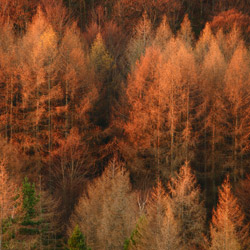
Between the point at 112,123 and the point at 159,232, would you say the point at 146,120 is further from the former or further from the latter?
the point at 159,232

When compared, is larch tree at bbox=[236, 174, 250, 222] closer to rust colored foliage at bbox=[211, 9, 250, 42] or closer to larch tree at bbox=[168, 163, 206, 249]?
larch tree at bbox=[168, 163, 206, 249]

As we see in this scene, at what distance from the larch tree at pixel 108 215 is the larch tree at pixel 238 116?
43.4 feet

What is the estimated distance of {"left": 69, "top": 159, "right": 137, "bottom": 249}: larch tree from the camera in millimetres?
25312

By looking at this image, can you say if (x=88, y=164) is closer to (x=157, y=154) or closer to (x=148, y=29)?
(x=157, y=154)

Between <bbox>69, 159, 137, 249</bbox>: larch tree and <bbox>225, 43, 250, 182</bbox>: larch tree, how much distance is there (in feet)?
43.4

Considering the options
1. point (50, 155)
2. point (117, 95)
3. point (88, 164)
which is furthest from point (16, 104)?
point (117, 95)

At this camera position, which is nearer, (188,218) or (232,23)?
(188,218)

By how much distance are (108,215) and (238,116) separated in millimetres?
17843

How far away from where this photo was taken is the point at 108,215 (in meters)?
25.4

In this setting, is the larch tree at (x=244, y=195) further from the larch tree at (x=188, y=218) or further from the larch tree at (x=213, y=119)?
the larch tree at (x=188, y=218)

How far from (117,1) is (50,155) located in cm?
2982

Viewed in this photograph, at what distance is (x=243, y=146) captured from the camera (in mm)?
39031

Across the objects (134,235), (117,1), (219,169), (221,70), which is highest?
(117,1)

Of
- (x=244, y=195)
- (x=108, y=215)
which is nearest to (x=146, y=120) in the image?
(x=244, y=195)
